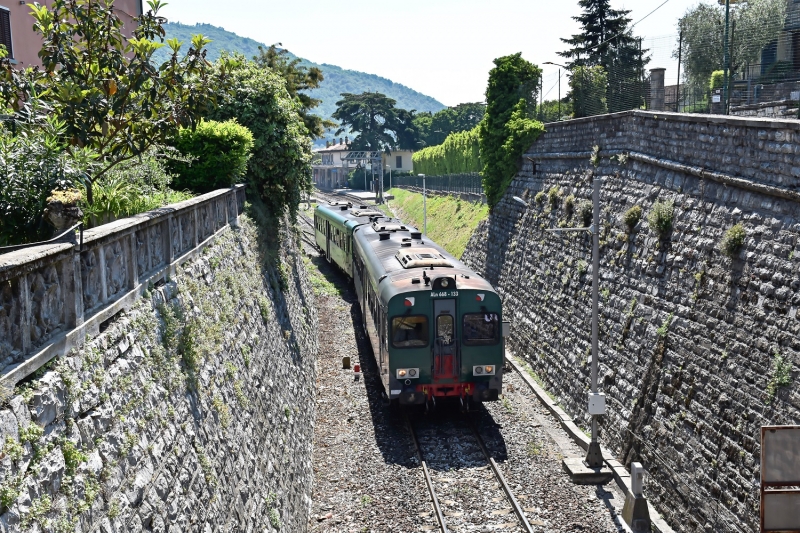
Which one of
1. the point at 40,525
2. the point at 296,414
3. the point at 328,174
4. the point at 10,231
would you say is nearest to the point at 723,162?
the point at 296,414

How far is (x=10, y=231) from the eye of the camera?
6.63 m

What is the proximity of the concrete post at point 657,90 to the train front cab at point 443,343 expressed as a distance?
36.7ft

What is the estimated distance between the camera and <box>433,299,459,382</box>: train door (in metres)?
14.0

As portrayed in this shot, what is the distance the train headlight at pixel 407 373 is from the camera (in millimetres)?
13883

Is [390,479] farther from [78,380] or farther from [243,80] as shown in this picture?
[243,80]

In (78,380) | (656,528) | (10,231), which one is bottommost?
(656,528)

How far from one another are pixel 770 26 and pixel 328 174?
304ft

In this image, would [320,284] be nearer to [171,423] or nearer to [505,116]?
[505,116]

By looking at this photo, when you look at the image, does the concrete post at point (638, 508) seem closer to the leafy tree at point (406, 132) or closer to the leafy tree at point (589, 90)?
the leafy tree at point (589, 90)

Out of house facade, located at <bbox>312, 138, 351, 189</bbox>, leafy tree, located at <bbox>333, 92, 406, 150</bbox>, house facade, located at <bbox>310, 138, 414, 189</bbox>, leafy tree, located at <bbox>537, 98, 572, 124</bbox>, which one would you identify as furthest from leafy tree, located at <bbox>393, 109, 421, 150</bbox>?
leafy tree, located at <bbox>537, 98, 572, 124</bbox>

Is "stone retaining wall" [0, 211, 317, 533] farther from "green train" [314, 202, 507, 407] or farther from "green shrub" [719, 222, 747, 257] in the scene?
"green shrub" [719, 222, 747, 257]

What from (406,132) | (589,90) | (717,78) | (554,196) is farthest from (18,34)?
(406,132)

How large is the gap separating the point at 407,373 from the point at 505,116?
14.3 metres

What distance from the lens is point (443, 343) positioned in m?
14.0
